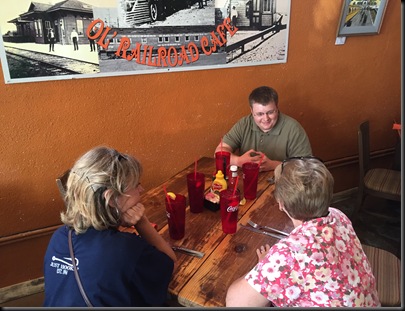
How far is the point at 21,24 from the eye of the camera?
1.82 meters

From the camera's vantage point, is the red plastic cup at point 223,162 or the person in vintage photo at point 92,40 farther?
the person in vintage photo at point 92,40

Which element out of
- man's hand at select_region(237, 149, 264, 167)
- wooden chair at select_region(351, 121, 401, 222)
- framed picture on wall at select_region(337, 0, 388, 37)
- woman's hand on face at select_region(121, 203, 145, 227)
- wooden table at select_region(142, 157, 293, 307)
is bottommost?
wooden chair at select_region(351, 121, 401, 222)

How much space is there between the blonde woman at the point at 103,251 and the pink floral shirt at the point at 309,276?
32cm

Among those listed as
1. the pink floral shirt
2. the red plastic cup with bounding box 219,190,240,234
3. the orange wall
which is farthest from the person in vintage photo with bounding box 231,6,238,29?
the pink floral shirt

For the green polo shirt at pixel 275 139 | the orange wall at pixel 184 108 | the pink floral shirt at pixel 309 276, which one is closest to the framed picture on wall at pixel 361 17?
the orange wall at pixel 184 108

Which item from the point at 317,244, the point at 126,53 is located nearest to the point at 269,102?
the point at 126,53

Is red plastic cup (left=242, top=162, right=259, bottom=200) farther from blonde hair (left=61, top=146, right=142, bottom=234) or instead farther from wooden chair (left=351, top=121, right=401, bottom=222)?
wooden chair (left=351, top=121, right=401, bottom=222)

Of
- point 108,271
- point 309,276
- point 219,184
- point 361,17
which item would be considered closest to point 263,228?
point 219,184

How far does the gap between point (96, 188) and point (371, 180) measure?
2.39 m

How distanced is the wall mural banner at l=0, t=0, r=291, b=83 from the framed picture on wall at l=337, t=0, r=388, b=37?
565 mm

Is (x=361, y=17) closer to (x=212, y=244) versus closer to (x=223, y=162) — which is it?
(x=223, y=162)

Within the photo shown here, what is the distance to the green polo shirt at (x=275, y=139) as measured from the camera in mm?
2205

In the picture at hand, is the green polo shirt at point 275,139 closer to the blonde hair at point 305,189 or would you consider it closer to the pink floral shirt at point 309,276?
the blonde hair at point 305,189

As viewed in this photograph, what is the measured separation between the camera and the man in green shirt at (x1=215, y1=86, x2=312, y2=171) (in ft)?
7.00
